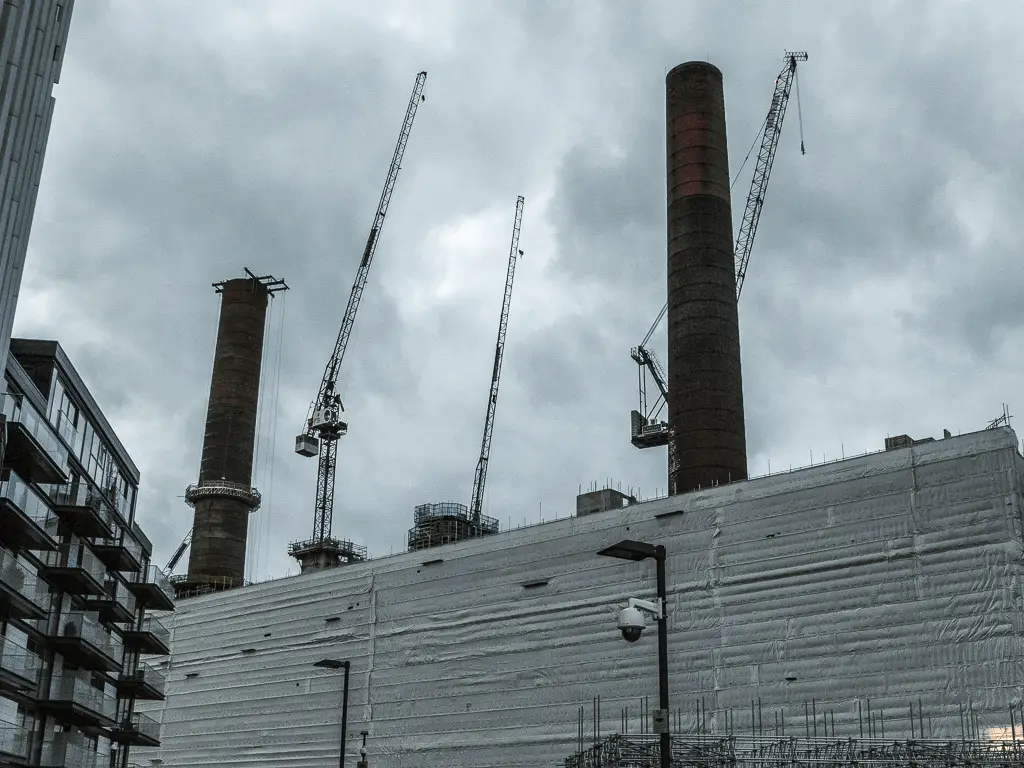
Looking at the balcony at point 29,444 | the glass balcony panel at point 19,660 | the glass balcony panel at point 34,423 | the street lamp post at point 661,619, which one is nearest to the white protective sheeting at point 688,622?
the glass balcony panel at point 19,660

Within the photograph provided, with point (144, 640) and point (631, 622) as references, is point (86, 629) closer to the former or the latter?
point (144, 640)

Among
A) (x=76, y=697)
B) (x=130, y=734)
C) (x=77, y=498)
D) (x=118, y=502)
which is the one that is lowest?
(x=130, y=734)

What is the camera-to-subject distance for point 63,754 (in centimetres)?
4394

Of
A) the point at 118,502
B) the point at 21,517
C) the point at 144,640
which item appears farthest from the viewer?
the point at 144,640

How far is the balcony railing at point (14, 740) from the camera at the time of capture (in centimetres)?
3984

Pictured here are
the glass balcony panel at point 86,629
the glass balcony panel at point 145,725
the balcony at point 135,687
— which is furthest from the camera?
the glass balcony panel at point 145,725

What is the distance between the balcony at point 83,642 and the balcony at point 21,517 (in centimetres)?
411

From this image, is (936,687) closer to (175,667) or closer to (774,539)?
(774,539)

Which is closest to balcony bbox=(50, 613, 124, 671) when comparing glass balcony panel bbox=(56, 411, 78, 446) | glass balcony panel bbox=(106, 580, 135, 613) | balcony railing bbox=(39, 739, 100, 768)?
glass balcony panel bbox=(106, 580, 135, 613)

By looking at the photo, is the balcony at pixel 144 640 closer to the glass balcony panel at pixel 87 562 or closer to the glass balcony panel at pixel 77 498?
the glass balcony panel at pixel 87 562

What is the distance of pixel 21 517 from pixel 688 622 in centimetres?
2979

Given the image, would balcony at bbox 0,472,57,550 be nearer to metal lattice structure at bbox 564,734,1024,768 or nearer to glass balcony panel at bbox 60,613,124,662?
glass balcony panel at bbox 60,613,124,662

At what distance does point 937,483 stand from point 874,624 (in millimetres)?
6570

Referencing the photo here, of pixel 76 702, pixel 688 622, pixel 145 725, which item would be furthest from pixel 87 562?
pixel 688 622
